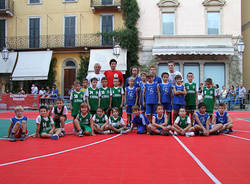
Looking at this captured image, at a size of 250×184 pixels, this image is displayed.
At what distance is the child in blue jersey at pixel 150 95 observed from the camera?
8.24 meters

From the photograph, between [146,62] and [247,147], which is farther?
[146,62]

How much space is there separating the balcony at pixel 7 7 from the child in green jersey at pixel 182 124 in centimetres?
2271

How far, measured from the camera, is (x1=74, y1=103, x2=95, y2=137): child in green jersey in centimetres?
759

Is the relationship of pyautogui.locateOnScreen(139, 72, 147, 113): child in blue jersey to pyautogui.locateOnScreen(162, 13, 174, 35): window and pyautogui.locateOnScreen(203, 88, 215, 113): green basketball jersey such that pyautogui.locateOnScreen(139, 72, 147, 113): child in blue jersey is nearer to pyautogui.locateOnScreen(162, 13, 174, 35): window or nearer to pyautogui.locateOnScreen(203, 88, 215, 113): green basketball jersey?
pyautogui.locateOnScreen(203, 88, 215, 113): green basketball jersey

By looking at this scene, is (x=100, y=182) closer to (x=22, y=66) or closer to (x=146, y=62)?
(x=146, y=62)

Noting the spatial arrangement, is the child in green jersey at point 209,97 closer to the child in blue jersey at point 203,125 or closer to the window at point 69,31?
the child in blue jersey at point 203,125

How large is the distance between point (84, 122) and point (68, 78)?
55.5ft

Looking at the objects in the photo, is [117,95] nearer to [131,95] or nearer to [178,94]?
[131,95]

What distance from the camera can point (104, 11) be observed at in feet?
78.0

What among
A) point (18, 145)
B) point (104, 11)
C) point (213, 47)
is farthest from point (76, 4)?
point (18, 145)

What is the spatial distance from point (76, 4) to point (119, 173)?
2295cm

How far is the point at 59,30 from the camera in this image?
2431cm

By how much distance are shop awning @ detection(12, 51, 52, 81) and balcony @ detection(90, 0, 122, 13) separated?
6.07 metres

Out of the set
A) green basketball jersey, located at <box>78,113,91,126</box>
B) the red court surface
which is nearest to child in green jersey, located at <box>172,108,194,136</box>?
the red court surface
